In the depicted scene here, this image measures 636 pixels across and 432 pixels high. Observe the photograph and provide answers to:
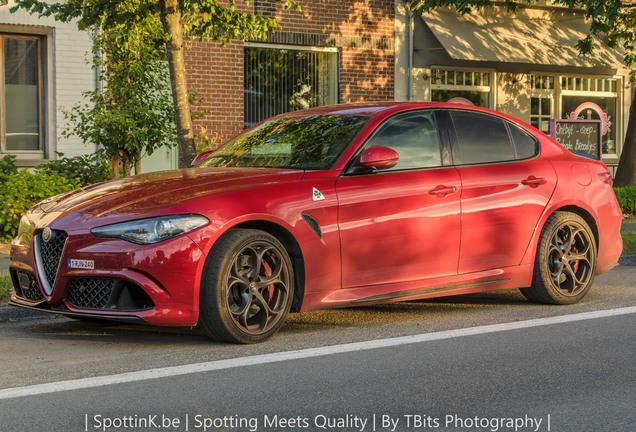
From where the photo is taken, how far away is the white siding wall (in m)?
16.3

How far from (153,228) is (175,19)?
5708 mm

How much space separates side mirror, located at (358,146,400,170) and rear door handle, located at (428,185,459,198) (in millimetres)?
447

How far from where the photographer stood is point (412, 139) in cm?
805

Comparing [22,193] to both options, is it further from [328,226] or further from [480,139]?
[328,226]

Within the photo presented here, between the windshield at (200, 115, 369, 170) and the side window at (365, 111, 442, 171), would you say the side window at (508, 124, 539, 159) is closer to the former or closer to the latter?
the side window at (365, 111, 442, 171)

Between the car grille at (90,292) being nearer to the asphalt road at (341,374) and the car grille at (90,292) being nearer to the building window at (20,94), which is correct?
the asphalt road at (341,374)

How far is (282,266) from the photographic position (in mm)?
7055

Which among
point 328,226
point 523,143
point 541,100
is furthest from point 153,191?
point 541,100

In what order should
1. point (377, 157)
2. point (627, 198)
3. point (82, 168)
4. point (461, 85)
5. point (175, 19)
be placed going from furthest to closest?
point (461, 85) → point (627, 198) → point (82, 168) → point (175, 19) → point (377, 157)

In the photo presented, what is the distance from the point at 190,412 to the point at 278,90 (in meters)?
14.7

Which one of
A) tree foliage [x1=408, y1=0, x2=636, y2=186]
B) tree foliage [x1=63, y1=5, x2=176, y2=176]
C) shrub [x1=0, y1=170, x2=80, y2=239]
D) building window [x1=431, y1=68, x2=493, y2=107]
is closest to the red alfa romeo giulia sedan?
shrub [x1=0, y1=170, x2=80, y2=239]

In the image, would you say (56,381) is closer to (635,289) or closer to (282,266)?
(282,266)

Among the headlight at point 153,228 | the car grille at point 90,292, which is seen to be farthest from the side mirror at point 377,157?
the car grille at point 90,292

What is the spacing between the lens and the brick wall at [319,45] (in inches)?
725
